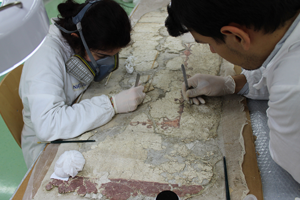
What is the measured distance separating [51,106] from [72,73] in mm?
295

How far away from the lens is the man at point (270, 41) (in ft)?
2.38

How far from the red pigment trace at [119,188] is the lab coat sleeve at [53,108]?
303 millimetres

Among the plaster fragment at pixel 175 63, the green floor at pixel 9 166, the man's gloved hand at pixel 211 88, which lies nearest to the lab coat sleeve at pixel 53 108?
the man's gloved hand at pixel 211 88

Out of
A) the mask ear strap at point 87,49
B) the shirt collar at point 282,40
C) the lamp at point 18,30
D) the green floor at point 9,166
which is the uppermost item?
the lamp at point 18,30

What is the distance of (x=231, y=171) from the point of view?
1.02 m

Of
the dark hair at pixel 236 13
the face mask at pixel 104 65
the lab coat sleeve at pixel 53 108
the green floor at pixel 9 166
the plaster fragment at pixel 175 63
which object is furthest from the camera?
the green floor at pixel 9 166

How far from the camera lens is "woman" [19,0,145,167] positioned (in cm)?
124

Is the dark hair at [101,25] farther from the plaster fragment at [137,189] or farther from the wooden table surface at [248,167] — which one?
the plaster fragment at [137,189]

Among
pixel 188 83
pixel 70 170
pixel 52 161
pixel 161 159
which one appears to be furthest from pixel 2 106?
pixel 188 83

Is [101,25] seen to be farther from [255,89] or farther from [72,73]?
[255,89]

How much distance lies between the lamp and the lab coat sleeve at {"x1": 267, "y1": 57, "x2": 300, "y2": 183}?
84cm

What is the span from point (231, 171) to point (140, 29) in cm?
181

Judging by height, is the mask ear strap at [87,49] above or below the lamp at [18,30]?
below

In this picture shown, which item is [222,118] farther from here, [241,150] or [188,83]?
[188,83]
